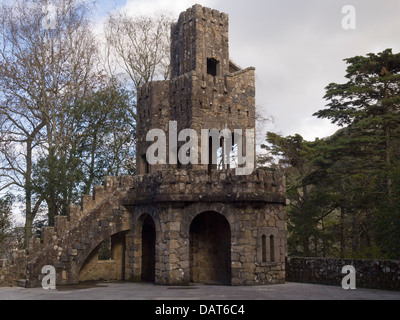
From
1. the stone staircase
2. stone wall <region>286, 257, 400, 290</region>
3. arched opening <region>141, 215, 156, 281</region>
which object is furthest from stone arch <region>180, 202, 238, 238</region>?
arched opening <region>141, 215, 156, 281</region>

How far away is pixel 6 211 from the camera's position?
69.6 feet

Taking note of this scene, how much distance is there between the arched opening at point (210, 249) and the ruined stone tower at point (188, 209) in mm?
37

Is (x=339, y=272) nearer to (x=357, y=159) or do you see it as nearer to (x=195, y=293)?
(x=195, y=293)

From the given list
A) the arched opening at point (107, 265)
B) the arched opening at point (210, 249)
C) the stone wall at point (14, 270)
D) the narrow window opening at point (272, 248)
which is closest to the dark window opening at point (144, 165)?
the arched opening at point (107, 265)

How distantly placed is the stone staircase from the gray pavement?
0.97 m

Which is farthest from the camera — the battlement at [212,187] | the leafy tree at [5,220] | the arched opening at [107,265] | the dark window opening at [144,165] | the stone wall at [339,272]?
the dark window opening at [144,165]

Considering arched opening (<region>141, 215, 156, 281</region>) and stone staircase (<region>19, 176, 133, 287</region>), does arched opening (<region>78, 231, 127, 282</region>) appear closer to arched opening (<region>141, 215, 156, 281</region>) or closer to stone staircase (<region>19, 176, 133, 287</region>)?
arched opening (<region>141, 215, 156, 281</region>)

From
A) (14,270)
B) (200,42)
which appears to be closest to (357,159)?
(200,42)

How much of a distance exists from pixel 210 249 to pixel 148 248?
9.13 feet

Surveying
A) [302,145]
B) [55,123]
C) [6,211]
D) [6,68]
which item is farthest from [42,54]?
[302,145]

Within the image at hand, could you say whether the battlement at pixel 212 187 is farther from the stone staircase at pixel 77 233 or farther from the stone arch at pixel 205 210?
the stone staircase at pixel 77 233

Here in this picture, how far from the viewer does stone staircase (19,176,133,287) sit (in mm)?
16203

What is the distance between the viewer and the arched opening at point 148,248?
1902cm

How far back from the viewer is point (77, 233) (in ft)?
55.4
